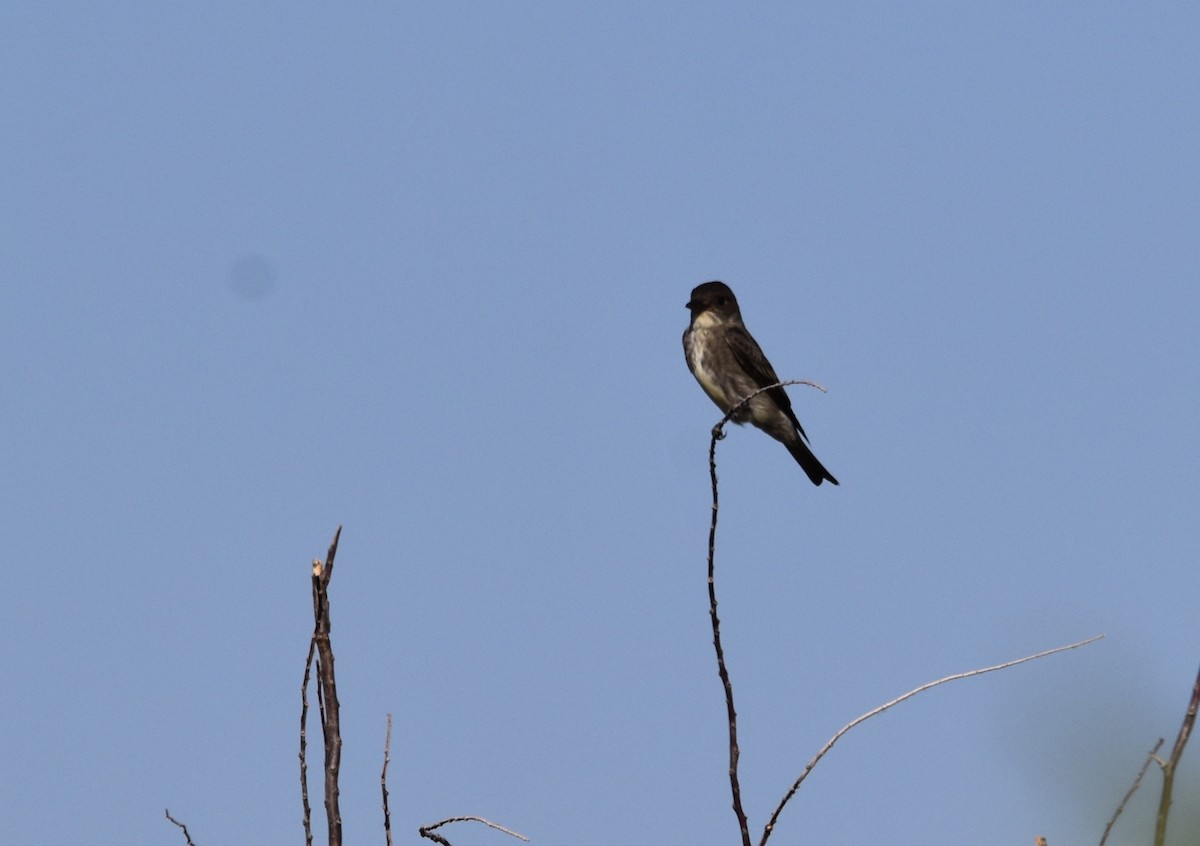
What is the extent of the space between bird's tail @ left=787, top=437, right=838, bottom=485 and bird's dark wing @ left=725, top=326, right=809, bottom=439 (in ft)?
0.40

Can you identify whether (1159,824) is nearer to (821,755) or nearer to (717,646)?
(821,755)

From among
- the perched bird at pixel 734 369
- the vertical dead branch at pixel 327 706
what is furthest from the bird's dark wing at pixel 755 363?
the vertical dead branch at pixel 327 706

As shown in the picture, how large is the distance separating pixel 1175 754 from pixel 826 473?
11.4m

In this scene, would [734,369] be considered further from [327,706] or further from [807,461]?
[327,706]

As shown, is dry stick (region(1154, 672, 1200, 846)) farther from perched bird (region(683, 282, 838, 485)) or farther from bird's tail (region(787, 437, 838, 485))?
bird's tail (region(787, 437, 838, 485))

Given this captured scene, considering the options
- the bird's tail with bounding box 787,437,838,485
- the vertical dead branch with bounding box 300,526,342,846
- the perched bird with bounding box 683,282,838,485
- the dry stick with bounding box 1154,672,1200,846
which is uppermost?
the perched bird with bounding box 683,282,838,485

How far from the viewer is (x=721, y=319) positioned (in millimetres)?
13250

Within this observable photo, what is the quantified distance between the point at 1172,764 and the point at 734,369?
1077 cm

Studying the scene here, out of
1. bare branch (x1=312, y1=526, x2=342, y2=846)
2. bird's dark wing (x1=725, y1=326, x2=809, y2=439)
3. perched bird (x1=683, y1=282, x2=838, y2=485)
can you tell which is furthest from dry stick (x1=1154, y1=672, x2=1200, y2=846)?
bird's dark wing (x1=725, y1=326, x2=809, y2=439)

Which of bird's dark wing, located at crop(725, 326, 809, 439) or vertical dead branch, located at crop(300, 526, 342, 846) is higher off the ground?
bird's dark wing, located at crop(725, 326, 809, 439)

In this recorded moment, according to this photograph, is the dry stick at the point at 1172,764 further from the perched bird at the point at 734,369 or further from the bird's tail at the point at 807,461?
the bird's tail at the point at 807,461

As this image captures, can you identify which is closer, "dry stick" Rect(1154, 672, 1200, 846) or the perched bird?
"dry stick" Rect(1154, 672, 1200, 846)

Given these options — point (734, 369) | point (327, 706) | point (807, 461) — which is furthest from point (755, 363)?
point (327, 706)

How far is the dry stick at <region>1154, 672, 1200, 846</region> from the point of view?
1.91 metres
